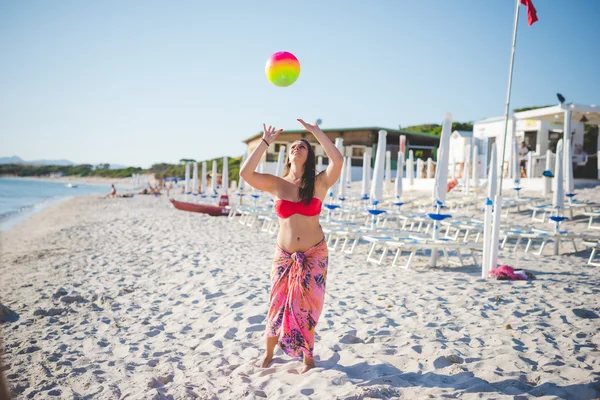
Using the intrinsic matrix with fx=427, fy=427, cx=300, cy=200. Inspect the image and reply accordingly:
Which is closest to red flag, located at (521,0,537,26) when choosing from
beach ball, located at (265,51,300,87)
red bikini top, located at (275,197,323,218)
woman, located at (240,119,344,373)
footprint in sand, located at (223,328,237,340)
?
beach ball, located at (265,51,300,87)

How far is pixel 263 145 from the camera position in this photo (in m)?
3.32

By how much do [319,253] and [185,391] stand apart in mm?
1363

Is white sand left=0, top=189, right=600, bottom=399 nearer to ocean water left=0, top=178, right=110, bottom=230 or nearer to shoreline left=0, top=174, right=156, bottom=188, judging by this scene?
ocean water left=0, top=178, right=110, bottom=230

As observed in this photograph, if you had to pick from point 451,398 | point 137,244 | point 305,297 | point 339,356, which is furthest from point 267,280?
point 137,244

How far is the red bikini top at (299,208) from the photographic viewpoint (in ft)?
10.4

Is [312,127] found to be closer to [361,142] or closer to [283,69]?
[283,69]

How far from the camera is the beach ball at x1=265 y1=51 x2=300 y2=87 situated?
12.3 feet

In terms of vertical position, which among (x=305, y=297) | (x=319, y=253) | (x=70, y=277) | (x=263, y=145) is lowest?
(x=70, y=277)

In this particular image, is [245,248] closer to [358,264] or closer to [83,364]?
[358,264]

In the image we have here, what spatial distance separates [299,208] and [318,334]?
1571mm

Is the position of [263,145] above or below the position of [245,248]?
above

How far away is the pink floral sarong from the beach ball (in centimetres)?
152

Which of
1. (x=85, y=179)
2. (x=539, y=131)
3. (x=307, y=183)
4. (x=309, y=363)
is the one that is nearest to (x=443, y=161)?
(x=307, y=183)

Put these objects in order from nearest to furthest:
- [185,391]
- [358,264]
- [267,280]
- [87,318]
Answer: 1. [185,391]
2. [87,318]
3. [267,280]
4. [358,264]
